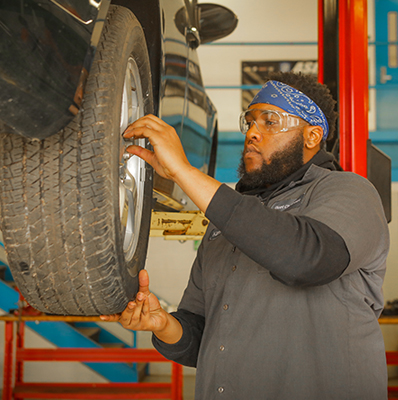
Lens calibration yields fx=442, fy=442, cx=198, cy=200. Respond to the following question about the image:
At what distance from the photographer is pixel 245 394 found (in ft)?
3.95

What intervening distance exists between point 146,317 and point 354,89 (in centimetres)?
157

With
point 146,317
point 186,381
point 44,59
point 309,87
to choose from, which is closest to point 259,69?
point 186,381

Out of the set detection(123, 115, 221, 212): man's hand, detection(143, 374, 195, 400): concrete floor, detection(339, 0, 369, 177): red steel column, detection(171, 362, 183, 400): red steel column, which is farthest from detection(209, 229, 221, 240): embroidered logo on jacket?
detection(143, 374, 195, 400): concrete floor

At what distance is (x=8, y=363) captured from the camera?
4605 millimetres

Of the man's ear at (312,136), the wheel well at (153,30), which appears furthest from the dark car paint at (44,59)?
the man's ear at (312,136)

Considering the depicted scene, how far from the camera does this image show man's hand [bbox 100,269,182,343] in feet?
4.04

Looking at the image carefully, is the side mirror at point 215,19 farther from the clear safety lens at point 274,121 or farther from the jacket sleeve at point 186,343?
the jacket sleeve at point 186,343

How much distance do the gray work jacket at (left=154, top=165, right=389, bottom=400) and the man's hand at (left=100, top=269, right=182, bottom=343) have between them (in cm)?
16

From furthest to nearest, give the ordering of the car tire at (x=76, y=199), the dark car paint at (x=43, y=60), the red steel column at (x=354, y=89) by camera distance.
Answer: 1. the red steel column at (x=354, y=89)
2. the car tire at (x=76, y=199)
3. the dark car paint at (x=43, y=60)

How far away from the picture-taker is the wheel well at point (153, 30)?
1321 mm

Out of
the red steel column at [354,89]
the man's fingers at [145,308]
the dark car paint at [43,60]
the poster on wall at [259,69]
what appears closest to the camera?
the dark car paint at [43,60]

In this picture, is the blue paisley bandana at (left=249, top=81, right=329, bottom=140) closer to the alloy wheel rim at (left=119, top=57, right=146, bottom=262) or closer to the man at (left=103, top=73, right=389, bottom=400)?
the man at (left=103, top=73, right=389, bottom=400)

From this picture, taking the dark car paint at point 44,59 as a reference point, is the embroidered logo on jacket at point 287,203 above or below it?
below

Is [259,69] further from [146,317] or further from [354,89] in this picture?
[146,317]
